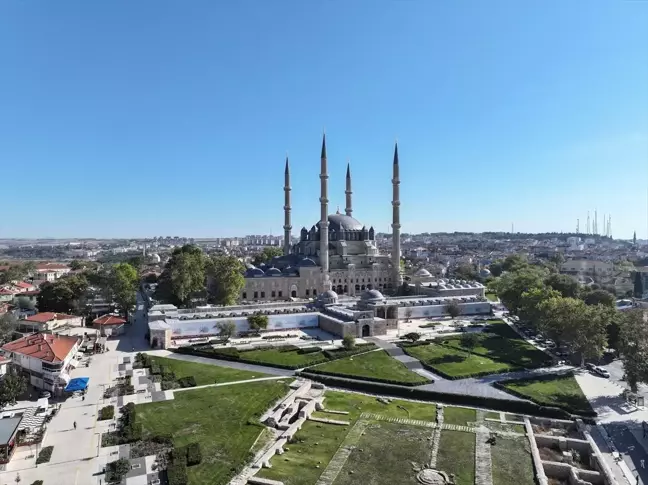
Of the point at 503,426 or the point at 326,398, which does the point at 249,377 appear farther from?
the point at 503,426

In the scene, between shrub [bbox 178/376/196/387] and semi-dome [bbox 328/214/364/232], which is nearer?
shrub [bbox 178/376/196/387]

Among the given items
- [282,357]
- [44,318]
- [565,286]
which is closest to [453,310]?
[565,286]

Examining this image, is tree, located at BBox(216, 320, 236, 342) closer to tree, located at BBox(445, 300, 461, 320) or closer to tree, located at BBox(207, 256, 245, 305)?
tree, located at BBox(207, 256, 245, 305)

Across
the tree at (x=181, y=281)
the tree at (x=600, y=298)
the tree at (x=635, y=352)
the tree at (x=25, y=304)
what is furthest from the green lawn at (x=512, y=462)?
the tree at (x=25, y=304)

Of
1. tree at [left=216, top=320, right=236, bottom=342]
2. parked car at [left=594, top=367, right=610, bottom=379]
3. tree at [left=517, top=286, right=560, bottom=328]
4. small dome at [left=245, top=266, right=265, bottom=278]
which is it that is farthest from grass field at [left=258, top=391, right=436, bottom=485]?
small dome at [left=245, top=266, right=265, bottom=278]

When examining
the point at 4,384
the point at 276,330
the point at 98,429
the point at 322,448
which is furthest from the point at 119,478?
the point at 276,330

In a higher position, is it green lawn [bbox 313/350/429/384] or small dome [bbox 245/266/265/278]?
small dome [bbox 245/266/265/278]

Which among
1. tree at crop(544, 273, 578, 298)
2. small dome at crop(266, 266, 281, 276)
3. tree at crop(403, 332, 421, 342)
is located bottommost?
tree at crop(403, 332, 421, 342)

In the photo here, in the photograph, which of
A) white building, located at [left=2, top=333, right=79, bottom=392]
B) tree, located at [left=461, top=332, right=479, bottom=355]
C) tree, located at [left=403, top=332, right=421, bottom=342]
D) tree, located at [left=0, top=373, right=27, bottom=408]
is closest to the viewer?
tree, located at [left=0, top=373, right=27, bottom=408]
